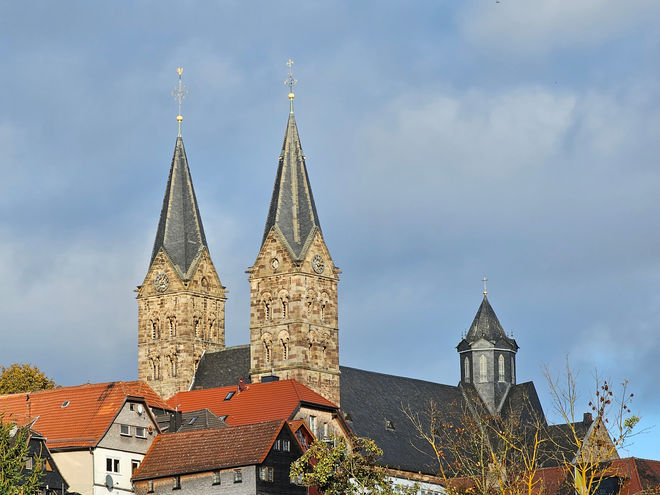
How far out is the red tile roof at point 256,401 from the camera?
93625 mm

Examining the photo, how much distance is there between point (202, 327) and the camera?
114m

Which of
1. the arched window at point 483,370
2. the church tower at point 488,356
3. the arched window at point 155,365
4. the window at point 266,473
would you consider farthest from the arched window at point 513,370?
the window at point 266,473

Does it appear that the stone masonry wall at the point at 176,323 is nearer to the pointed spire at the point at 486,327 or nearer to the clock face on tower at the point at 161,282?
the clock face on tower at the point at 161,282

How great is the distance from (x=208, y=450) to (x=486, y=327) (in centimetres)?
4224

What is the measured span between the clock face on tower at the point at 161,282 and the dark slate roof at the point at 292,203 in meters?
8.35

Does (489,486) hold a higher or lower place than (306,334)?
lower

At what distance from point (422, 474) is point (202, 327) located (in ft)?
58.2

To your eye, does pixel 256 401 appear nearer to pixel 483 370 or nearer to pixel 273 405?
pixel 273 405

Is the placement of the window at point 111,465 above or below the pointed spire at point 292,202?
below

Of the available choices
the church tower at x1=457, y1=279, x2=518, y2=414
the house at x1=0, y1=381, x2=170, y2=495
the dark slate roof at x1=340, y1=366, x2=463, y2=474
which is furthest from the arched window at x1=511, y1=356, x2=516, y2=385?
the house at x1=0, y1=381, x2=170, y2=495

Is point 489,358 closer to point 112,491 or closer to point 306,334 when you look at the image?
point 306,334

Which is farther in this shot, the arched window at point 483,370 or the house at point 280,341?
the arched window at point 483,370

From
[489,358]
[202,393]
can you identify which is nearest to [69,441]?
[202,393]

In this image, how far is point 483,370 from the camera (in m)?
120
